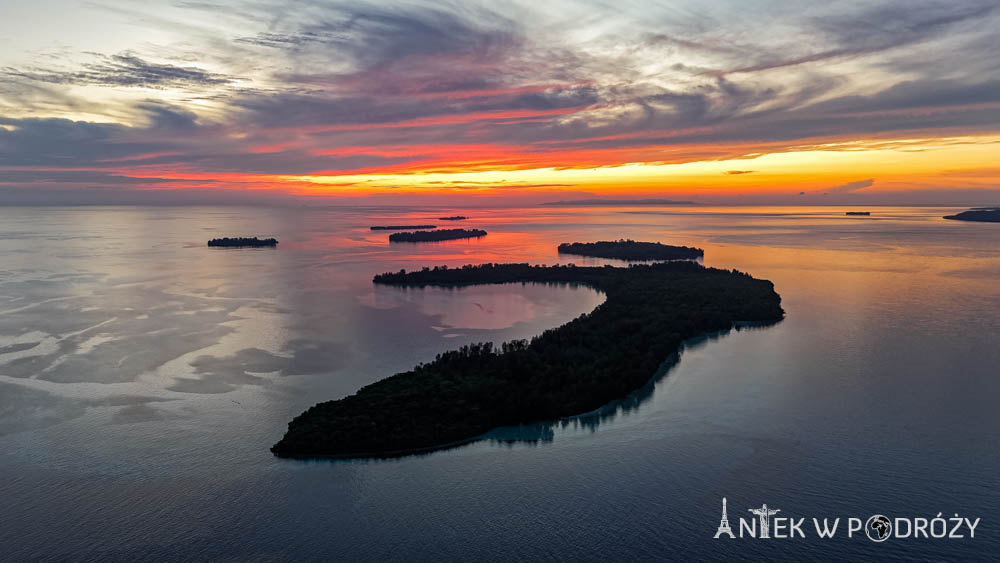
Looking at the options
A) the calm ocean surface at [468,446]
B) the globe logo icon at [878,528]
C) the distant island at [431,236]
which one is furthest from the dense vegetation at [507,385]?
the distant island at [431,236]

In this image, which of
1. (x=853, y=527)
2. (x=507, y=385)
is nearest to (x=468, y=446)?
(x=507, y=385)

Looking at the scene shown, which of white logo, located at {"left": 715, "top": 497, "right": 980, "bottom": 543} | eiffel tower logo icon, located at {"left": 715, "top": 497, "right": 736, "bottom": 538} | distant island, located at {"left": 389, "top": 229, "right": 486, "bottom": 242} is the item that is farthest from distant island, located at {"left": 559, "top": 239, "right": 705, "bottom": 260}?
eiffel tower logo icon, located at {"left": 715, "top": 497, "right": 736, "bottom": 538}

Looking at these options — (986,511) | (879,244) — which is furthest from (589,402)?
(879,244)

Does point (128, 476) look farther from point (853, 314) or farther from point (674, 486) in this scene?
point (853, 314)

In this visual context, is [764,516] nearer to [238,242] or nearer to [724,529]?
[724,529]

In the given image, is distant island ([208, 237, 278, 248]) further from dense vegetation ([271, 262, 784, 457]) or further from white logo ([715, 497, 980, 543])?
white logo ([715, 497, 980, 543])
